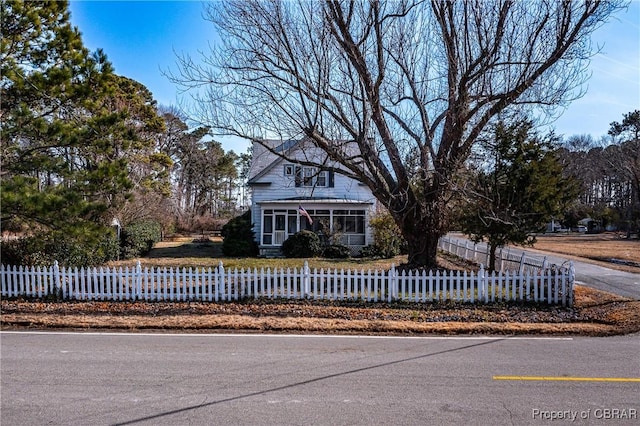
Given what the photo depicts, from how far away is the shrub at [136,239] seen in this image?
22922mm

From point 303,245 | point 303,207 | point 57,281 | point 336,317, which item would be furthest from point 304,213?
point 336,317

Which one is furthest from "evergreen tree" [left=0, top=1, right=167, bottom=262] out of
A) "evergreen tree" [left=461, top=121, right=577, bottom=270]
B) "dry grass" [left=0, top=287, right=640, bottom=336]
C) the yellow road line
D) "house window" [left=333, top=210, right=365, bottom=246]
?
"house window" [left=333, top=210, right=365, bottom=246]

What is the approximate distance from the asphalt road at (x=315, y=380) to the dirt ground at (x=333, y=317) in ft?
2.72

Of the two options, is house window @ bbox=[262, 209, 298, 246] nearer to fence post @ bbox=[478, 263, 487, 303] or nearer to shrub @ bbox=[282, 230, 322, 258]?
shrub @ bbox=[282, 230, 322, 258]

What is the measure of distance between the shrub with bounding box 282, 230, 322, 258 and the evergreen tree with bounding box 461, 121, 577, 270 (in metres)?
10.00

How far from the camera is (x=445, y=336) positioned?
861 centimetres

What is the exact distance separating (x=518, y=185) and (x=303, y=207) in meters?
13.2

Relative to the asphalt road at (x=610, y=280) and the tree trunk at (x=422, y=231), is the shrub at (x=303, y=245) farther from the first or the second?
the asphalt road at (x=610, y=280)

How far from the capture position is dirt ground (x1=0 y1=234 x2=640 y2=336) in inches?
355

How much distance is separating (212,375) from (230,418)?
1501 mm


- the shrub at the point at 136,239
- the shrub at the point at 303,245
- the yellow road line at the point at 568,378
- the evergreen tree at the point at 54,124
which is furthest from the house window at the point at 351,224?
the yellow road line at the point at 568,378

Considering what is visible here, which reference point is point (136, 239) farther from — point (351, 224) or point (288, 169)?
point (351, 224)

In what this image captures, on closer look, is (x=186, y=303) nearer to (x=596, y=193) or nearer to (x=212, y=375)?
(x=212, y=375)

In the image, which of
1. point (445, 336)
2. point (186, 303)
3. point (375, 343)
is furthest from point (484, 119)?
point (186, 303)
